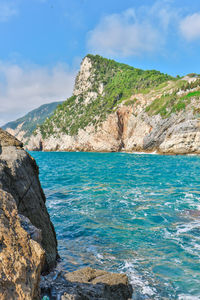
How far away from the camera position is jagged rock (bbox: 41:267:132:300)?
3.83 m

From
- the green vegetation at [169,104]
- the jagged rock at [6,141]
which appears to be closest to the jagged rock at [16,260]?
the jagged rock at [6,141]

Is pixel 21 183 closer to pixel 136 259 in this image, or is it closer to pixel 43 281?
pixel 43 281

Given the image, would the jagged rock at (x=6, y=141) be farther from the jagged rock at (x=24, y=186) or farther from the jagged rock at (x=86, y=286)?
the jagged rock at (x=86, y=286)

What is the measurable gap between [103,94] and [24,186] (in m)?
122

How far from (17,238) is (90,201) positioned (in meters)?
12.5

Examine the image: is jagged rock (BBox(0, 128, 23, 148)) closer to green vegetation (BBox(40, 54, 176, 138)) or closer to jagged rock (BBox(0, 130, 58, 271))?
jagged rock (BBox(0, 130, 58, 271))

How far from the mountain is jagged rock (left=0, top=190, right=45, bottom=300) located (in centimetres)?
5754

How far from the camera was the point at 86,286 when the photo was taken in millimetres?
4371

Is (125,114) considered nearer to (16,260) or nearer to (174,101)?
(174,101)

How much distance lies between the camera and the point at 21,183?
575 cm

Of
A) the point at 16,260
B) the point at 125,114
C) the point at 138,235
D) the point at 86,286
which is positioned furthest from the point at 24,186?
the point at 125,114

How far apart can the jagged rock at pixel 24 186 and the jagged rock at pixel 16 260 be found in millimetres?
2141

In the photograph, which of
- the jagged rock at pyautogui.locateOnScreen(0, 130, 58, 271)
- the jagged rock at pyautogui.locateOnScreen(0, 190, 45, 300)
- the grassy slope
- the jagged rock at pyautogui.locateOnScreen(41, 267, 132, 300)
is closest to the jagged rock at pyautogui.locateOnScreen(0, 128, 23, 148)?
the jagged rock at pyautogui.locateOnScreen(0, 130, 58, 271)

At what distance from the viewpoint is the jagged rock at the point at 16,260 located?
2281 mm
